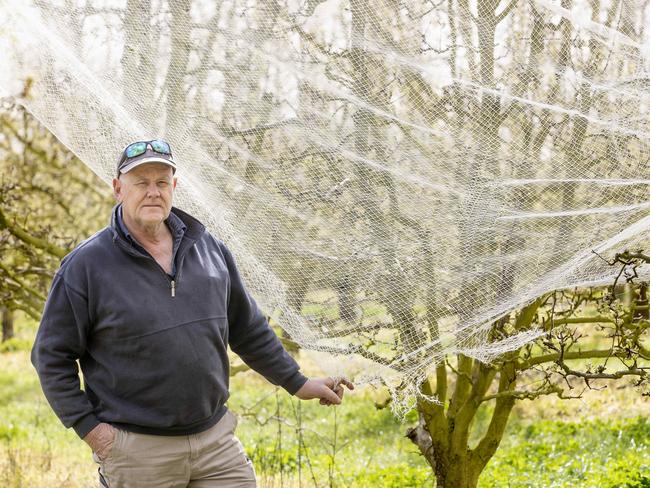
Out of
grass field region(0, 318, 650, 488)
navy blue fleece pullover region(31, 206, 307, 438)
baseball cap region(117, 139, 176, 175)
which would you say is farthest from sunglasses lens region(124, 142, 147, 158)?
grass field region(0, 318, 650, 488)

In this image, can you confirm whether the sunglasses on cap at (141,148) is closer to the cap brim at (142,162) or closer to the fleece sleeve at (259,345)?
the cap brim at (142,162)

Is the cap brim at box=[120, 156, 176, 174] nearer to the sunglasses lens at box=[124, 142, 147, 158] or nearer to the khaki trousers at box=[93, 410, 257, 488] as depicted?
the sunglasses lens at box=[124, 142, 147, 158]

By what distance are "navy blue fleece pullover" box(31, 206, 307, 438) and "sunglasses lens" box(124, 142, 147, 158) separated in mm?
220

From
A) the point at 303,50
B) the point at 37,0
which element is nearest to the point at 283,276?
the point at 303,50

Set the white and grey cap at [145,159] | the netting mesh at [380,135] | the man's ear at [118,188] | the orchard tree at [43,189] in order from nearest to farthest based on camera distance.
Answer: the white and grey cap at [145,159] → the man's ear at [118,188] → the netting mesh at [380,135] → the orchard tree at [43,189]

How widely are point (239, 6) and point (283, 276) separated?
1014mm

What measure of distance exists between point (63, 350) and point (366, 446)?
7199 millimetres

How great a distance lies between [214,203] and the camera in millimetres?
3293


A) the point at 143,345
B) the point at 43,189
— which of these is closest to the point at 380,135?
the point at 143,345

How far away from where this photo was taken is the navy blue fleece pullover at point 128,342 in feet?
8.46

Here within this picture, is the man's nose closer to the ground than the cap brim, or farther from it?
closer to the ground

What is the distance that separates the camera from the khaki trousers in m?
2.61

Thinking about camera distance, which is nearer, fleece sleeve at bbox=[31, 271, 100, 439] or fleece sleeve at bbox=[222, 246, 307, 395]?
fleece sleeve at bbox=[31, 271, 100, 439]

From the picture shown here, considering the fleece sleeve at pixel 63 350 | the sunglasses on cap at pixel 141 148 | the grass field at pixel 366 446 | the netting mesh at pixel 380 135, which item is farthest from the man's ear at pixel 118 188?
the grass field at pixel 366 446
